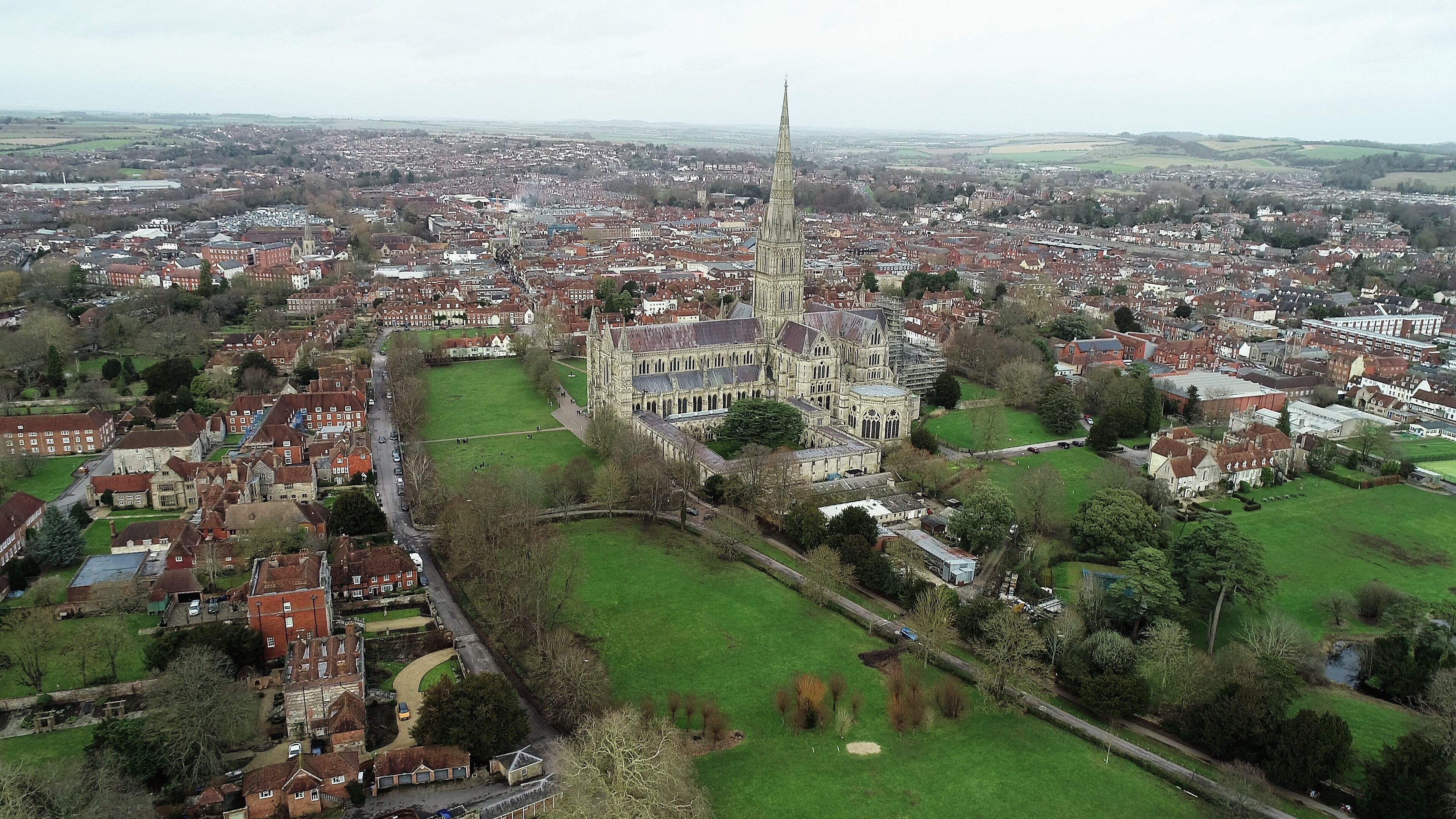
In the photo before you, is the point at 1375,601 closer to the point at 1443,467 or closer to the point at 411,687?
the point at 1443,467

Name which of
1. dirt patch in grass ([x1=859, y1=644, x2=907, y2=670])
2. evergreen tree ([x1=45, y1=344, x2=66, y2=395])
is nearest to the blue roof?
dirt patch in grass ([x1=859, y1=644, x2=907, y2=670])

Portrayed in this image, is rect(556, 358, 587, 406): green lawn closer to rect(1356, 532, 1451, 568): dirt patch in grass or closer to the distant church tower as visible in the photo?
the distant church tower

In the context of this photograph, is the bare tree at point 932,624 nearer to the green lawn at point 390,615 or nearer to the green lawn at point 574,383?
the green lawn at point 390,615

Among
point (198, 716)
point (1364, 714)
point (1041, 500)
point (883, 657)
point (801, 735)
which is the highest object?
point (1041, 500)

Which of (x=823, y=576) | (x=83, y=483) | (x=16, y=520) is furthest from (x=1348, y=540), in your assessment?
(x=83, y=483)

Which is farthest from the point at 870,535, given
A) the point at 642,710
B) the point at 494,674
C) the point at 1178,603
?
the point at 494,674

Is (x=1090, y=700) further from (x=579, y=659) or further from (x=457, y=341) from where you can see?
(x=457, y=341)
